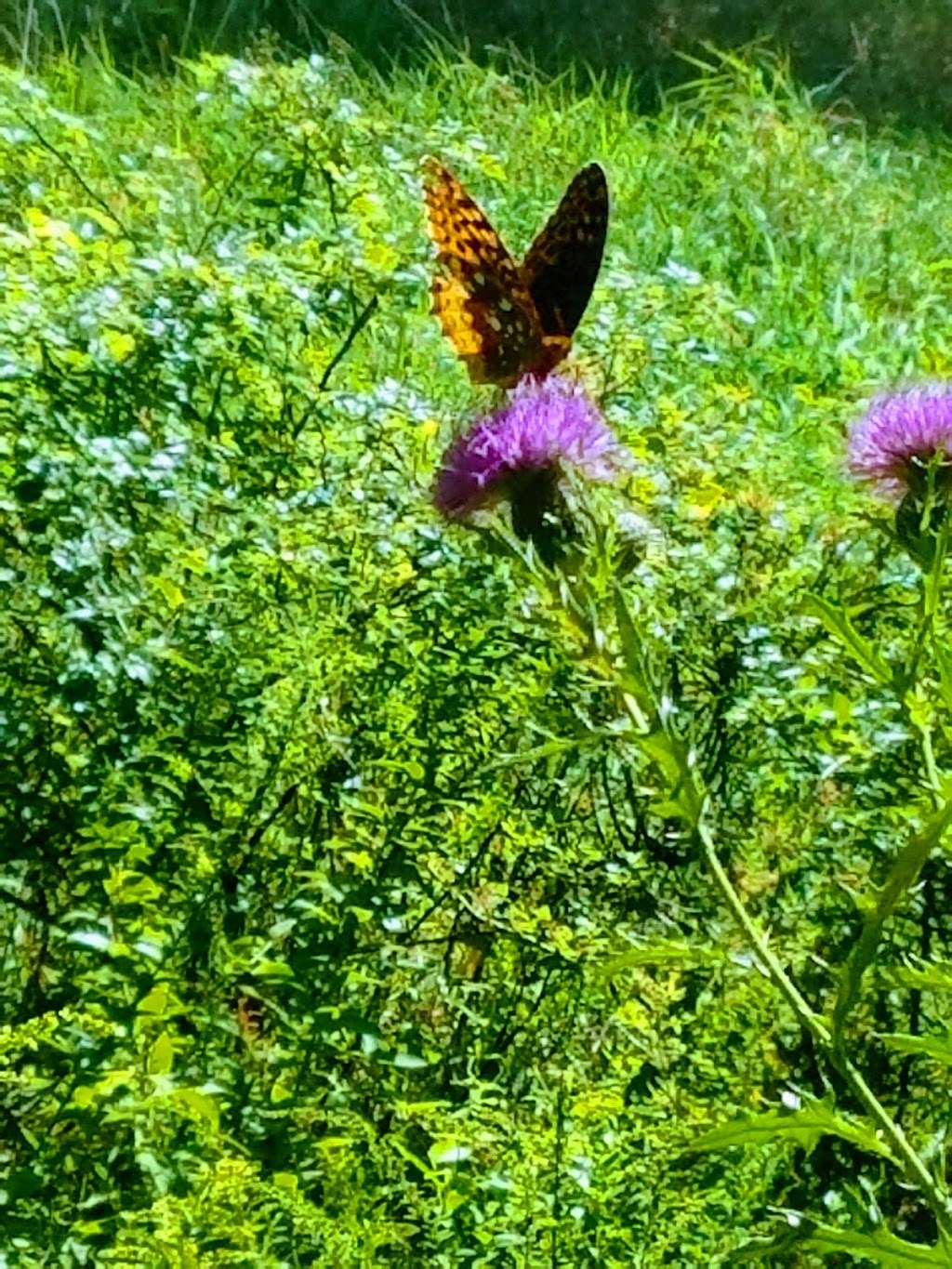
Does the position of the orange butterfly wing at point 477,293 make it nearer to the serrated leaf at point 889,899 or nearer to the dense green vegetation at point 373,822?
the dense green vegetation at point 373,822

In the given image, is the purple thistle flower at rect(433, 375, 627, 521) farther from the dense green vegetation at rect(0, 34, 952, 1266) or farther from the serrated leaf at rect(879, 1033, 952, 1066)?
the serrated leaf at rect(879, 1033, 952, 1066)

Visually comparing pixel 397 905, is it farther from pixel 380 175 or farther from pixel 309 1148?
pixel 380 175

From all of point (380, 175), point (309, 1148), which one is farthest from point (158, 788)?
point (380, 175)

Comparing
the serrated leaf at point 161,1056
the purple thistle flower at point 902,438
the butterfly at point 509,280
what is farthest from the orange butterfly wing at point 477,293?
the serrated leaf at point 161,1056

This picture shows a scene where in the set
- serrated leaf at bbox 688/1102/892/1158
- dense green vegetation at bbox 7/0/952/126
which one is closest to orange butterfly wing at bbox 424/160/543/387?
serrated leaf at bbox 688/1102/892/1158

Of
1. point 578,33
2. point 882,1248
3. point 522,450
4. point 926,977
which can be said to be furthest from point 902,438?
point 578,33

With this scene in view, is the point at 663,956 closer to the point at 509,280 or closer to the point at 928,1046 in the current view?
the point at 928,1046

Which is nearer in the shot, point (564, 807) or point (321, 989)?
point (321, 989)
